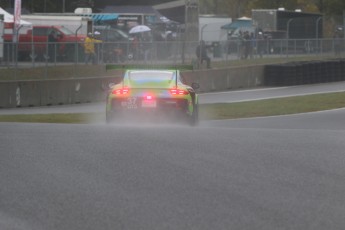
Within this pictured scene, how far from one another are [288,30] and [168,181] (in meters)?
40.9

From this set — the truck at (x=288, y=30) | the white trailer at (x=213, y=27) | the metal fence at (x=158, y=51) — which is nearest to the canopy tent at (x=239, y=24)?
the white trailer at (x=213, y=27)

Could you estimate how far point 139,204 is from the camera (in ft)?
25.4

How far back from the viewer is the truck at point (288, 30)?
44647mm

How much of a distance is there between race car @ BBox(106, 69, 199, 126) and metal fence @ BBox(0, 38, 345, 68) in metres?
13.1

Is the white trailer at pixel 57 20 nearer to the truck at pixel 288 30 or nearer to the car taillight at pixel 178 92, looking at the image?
the truck at pixel 288 30

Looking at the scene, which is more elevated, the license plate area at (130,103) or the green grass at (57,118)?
the license plate area at (130,103)

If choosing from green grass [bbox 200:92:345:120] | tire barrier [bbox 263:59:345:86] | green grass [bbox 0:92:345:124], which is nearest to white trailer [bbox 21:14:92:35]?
tire barrier [bbox 263:59:345:86]

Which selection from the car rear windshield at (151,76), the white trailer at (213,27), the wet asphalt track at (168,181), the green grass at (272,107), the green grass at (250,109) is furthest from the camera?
the white trailer at (213,27)

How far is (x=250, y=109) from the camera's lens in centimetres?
2775

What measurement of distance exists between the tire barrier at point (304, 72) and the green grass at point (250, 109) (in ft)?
18.0

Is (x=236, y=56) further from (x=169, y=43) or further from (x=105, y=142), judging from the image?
(x=105, y=142)

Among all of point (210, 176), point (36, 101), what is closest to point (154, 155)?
point (210, 176)

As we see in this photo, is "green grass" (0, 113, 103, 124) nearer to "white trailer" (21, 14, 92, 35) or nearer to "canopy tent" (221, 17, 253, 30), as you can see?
"white trailer" (21, 14, 92, 35)

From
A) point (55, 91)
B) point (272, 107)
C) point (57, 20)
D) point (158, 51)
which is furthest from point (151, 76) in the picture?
point (57, 20)
